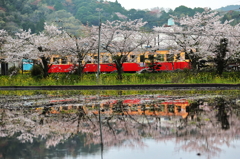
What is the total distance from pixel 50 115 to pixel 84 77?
21.7 m

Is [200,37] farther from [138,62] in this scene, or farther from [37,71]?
[37,71]

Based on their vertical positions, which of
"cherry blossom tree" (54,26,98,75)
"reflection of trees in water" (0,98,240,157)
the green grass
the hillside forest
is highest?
the hillside forest

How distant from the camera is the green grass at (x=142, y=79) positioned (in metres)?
27.4

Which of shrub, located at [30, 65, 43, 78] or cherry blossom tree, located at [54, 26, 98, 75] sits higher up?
cherry blossom tree, located at [54, 26, 98, 75]

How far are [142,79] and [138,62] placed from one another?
8.19 metres

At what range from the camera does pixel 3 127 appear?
317 inches

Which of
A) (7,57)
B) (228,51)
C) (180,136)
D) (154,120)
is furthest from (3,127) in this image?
(7,57)

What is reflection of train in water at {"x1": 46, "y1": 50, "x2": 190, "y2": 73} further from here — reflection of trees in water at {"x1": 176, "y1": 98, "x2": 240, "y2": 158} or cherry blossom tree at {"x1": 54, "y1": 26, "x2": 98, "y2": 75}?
reflection of trees in water at {"x1": 176, "y1": 98, "x2": 240, "y2": 158}

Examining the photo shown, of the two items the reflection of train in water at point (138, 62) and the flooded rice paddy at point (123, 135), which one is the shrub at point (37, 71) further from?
the flooded rice paddy at point (123, 135)

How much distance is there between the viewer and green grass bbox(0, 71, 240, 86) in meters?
27.4

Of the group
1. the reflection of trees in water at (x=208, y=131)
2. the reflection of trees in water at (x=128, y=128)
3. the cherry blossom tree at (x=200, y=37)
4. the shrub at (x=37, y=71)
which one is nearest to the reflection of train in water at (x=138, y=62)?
the cherry blossom tree at (x=200, y=37)

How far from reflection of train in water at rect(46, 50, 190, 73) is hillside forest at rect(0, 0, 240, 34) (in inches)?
1550

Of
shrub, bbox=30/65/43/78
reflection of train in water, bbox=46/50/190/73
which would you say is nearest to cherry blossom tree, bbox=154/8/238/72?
reflection of train in water, bbox=46/50/190/73

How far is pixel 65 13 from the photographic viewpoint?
306 feet
